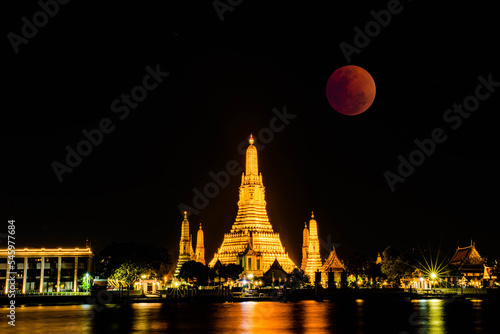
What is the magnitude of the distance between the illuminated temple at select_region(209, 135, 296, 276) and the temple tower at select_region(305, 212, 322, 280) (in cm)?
550

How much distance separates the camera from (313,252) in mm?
140250

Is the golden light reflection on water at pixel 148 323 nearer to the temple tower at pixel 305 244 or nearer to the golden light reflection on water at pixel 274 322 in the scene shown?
the golden light reflection on water at pixel 274 322

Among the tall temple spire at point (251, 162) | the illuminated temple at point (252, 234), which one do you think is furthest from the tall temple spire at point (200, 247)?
the tall temple spire at point (251, 162)

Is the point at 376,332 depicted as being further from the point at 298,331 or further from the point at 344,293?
the point at 344,293

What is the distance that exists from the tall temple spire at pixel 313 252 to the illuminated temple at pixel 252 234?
552cm

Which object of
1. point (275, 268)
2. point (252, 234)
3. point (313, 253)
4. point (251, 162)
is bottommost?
point (275, 268)

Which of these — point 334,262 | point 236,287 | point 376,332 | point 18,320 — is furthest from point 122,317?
point 334,262

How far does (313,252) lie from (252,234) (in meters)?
16.6

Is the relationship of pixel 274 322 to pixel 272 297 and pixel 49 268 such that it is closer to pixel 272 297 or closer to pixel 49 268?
pixel 272 297

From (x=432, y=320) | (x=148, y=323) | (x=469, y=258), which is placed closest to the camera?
(x=148, y=323)

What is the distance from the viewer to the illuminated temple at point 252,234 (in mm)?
126875

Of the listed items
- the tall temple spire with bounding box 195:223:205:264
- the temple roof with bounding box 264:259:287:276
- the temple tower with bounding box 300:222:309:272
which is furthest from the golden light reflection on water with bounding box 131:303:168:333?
the temple tower with bounding box 300:222:309:272

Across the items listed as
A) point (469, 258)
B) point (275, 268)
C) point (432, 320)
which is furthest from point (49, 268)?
point (432, 320)

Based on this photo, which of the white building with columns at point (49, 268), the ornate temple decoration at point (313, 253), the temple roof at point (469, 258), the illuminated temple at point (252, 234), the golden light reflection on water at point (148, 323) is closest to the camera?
the golden light reflection on water at point (148, 323)
